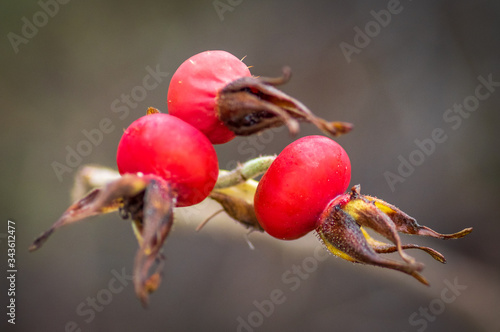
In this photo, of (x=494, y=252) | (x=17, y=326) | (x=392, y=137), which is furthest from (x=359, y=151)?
(x=17, y=326)

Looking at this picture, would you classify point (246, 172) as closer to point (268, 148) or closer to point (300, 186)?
point (300, 186)

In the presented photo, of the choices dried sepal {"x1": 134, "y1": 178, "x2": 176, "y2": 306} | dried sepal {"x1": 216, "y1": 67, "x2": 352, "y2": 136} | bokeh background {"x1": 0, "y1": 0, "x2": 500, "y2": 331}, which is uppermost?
dried sepal {"x1": 216, "y1": 67, "x2": 352, "y2": 136}

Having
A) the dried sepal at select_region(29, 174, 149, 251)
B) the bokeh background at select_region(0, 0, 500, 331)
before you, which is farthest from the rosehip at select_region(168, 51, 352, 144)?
the bokeh background at select_region(0, 0, 500, 331)

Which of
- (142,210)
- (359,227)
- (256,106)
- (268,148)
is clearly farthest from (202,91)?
(268,148)

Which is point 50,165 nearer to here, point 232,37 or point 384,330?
point 232,37

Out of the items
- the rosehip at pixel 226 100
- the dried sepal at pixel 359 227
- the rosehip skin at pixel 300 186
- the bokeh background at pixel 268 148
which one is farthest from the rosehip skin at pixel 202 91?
the bokeh background at pixel 268 148

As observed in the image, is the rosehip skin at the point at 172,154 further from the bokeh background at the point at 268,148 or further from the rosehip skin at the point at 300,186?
the bokeh background at the point at 268,148

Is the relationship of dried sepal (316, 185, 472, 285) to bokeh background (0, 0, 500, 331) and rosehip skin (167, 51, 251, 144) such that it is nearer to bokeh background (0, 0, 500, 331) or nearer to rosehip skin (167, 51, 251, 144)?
rosehip skin (167, 51, 251, 144)
